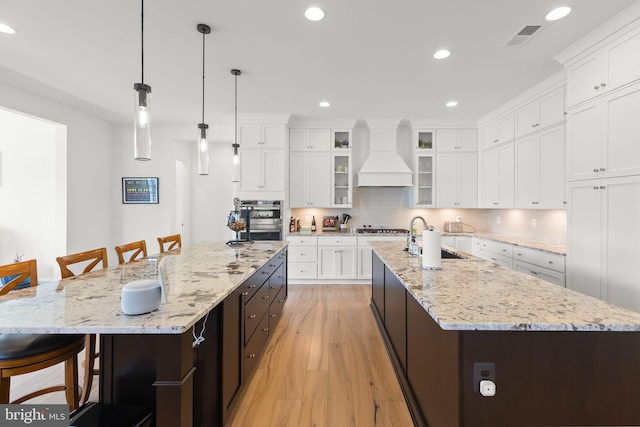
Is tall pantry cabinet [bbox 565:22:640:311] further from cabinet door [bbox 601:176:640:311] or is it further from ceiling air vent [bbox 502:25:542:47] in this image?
ceiling air vent [bbox 502:25:542:47]

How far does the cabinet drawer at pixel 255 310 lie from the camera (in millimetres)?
1981

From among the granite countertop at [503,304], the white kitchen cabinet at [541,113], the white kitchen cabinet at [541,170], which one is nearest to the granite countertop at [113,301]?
the granite countertop at [503,304]

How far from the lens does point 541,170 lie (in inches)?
144

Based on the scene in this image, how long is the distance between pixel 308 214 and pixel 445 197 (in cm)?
260

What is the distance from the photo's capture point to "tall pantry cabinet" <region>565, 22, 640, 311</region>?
223cm

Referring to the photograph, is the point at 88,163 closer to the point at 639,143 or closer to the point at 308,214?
the point at 308,214

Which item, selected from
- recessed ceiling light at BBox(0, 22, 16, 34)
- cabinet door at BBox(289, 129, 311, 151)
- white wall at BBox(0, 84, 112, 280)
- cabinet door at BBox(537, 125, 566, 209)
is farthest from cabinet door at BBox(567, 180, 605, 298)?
white wall at BBox(0, 84, 112, 280)

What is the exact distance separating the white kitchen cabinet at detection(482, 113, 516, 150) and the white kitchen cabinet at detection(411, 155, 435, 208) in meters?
0.90

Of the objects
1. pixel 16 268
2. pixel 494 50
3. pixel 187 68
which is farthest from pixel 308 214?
pixel 16 268

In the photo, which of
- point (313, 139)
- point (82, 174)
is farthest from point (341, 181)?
point (82, 174)

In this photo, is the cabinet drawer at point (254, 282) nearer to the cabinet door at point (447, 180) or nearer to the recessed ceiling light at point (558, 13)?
the recessed ceiling light at point (558, 13)

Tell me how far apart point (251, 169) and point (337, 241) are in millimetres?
1967

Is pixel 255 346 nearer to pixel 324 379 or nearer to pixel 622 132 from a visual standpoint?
pixel 324 379

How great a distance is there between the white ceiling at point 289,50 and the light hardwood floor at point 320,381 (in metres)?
2.91
